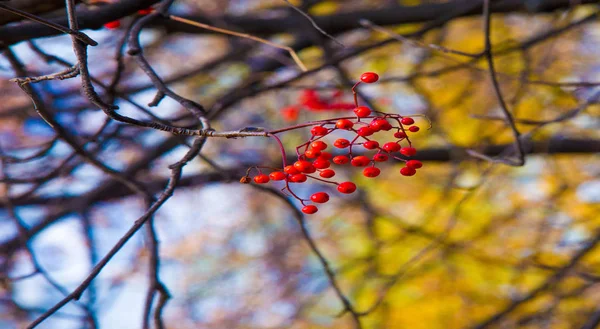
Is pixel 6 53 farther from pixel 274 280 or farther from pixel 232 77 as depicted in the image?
pixel 274 280

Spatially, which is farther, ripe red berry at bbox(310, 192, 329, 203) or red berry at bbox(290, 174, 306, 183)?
ripe red berry at bbox(310, 192, 329, 203)

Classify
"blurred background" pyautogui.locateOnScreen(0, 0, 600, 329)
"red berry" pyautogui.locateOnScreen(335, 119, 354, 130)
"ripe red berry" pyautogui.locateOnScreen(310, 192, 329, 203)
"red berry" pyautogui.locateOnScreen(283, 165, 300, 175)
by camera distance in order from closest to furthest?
1. "red berry" pyautogui.locateOnScreen(335, 119, 354, 130)
2. "red berry" pyautogui.locateOnScreen(283, 165, 300, 175)
3. "ripe red berry" pyautogui.locateOnScreen(310, 192, 329, 203)
4. "blurred background" pyautogui.locateOnScreen(0, 0, 600, 329)

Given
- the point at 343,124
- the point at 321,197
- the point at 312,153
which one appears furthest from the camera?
the point at 321,197

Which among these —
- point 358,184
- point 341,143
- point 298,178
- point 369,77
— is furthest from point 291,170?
point 358,184

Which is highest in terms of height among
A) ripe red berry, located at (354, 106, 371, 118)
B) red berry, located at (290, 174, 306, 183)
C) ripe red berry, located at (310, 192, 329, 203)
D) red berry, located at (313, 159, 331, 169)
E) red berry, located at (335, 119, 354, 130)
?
red berry, located at (335, 119, 354, 130)

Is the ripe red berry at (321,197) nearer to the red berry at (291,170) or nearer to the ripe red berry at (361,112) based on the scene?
the red berry at (291,170)

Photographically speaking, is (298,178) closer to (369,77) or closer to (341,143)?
(341,143)

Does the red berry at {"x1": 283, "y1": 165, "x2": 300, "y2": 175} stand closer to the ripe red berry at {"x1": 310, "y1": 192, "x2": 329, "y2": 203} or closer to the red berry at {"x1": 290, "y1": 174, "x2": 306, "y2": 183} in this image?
the red berry at {"x1": 290, "y1": 174, "x2": 306, "y2": 183}

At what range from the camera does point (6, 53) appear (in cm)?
192

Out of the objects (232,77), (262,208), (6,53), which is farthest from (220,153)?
(6,53)

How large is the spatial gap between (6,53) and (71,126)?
1.87 metres

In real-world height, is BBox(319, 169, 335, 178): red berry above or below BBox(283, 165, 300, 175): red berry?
below

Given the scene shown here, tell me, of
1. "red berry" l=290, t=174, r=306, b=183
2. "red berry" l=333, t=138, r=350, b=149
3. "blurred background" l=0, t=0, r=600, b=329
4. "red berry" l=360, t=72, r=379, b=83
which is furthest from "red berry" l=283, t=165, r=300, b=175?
"blurred background" l=0, t=0, r=600, b=329

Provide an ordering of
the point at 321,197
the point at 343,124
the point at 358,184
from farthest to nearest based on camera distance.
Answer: the point at 358,184, the point at 321,197, the point at 343,124
